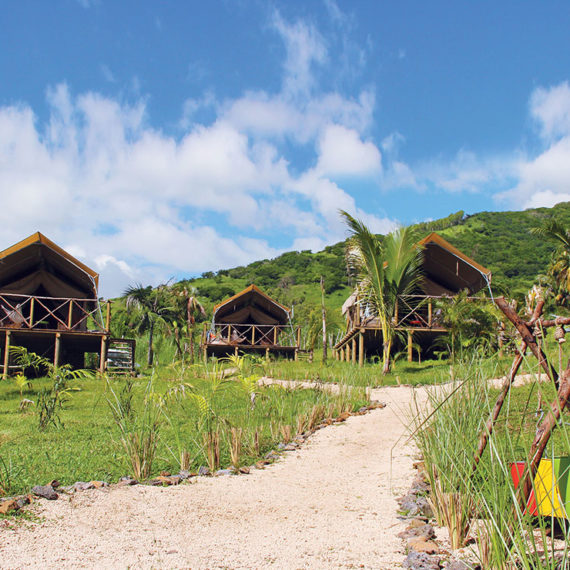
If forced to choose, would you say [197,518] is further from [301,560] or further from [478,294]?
[478,294]

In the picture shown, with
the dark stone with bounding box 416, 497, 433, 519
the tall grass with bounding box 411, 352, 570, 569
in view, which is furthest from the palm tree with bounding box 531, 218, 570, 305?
the dark stone with bounding box 416, 497, 433, 519

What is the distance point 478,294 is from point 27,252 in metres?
13.7

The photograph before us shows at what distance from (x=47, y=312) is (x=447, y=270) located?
506 inches

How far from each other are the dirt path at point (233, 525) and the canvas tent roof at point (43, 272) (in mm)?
12737

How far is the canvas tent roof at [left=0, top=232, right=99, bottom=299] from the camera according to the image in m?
15.8

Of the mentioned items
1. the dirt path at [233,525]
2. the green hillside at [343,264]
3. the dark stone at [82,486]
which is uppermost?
the green hillside at [343,264]

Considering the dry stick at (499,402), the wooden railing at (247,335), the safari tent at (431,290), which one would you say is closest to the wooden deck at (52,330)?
the wooden railing at (247,335)

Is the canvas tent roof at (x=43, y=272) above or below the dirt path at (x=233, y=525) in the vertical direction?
above

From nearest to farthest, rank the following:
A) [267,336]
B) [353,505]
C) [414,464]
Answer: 1. [353,505]
2. [414,464]
3. [267,336]

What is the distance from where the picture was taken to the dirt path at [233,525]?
3035mm

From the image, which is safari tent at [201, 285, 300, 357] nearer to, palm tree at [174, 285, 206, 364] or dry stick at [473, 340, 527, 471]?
palm tree at [174, 285, 206, 364]

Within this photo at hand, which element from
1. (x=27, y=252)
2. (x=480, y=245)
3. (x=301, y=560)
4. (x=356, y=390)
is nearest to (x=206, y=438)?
(x=301, y=560)

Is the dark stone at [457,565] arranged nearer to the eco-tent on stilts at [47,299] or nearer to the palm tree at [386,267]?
the palm tree at [386,267]

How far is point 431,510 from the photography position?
3723mm
